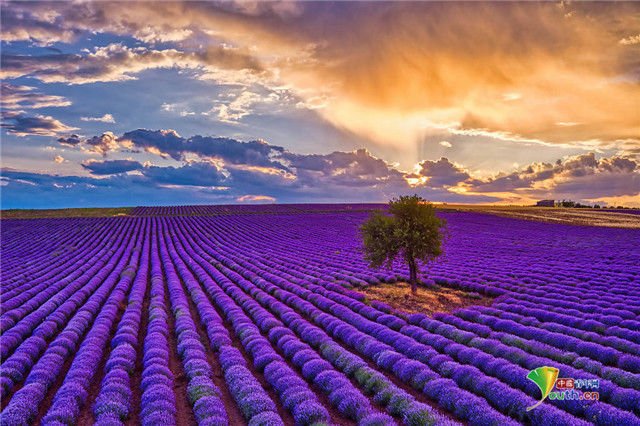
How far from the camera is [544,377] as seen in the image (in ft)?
36.2

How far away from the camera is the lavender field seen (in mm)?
9867

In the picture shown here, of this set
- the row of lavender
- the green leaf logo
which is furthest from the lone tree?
the row of lavender

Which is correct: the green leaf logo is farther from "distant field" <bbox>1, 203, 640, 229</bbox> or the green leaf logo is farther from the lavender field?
"distant field" <bbox>1, 203, 640, 229</bbox>

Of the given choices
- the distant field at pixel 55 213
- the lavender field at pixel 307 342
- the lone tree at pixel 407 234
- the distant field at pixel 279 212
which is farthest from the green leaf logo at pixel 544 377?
the distant field at pixel 55 213

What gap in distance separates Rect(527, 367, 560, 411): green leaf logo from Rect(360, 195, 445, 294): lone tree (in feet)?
36.5

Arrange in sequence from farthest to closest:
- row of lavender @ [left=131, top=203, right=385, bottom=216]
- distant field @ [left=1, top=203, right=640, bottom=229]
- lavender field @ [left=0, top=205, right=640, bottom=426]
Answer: row of lavender @ [left=131, top=203, right=385, bottom=216], distant field @ [left=1, top=203, right=640, bottom=229], lavender field @ [left=0, top=205, right=640, bottom=426]

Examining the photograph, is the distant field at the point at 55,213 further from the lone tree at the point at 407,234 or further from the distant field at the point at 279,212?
the lone tree at the point at 407,234

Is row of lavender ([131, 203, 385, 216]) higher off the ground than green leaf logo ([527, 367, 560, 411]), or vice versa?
row of lavender ([131, 203, 385, 216])

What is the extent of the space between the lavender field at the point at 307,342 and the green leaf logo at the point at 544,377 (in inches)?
9.1

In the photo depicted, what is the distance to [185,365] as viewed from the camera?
1262cm

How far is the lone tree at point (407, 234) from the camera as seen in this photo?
73.5 feet

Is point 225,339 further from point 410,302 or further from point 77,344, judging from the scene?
point 410,302

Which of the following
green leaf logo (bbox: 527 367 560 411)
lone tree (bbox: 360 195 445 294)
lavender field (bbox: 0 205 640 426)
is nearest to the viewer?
lavender field (bbox: 0 205 640 426)

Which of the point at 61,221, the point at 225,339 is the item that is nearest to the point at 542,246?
the point at 225,339
